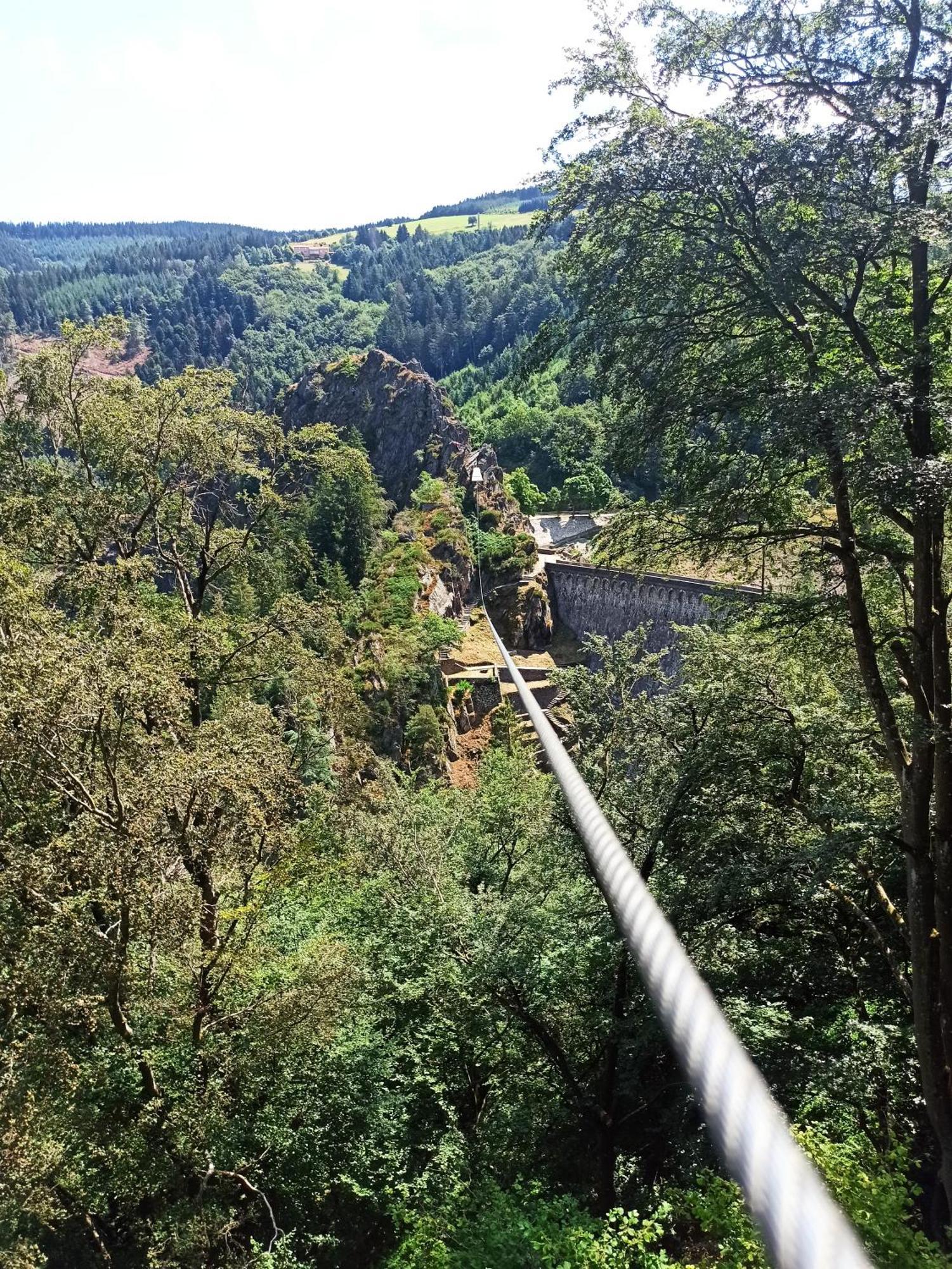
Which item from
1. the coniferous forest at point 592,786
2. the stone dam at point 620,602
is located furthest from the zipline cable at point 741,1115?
the stone dam at point 620,602

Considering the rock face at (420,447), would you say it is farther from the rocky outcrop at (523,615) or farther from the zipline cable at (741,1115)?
the zipline cable at (741,1115)

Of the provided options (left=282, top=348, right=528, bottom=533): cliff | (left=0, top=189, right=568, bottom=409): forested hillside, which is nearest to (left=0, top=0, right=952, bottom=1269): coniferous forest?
(left=282, top=348, right=528, bottom=533): cliff

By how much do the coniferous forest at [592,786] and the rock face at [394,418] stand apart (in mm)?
38284

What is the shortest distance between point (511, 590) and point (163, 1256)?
38142 mm

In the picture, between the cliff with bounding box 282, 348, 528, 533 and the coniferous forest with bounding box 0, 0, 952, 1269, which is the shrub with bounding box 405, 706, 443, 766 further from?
the cliff with bounding box 282, 348, 528, 533

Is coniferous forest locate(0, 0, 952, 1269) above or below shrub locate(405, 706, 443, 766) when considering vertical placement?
above

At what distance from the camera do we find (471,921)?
39.7 ft

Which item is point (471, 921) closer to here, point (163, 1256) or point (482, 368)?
point (163, 1256)

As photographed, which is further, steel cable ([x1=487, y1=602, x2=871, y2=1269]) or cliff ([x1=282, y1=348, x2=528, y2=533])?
cliff ([x1=282, y1=348, x2=528, y2=533])

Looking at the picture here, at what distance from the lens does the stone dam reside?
33.6 metres

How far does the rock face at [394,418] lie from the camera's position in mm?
54312

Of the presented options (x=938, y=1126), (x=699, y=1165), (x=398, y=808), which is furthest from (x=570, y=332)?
(x=398, y=808)

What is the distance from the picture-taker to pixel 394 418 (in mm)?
60156

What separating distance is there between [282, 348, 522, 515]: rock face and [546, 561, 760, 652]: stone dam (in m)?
6.53
